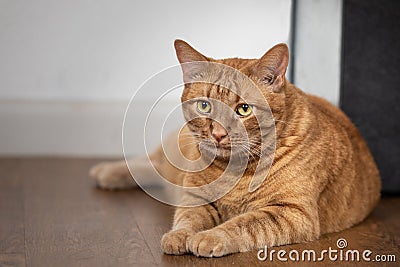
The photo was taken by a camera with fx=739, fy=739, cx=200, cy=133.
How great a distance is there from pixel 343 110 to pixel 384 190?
35 cm

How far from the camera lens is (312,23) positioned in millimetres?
2752

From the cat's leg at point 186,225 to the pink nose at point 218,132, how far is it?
25 cm

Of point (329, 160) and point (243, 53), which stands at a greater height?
point (243, 53)

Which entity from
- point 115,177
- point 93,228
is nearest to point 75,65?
point 115,177

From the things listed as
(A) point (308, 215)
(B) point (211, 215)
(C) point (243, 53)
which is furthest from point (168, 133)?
(A) point (308, 215)

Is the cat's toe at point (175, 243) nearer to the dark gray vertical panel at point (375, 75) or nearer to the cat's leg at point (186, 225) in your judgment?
the cat's leg at point (186, 225)

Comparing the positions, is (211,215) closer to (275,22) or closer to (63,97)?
(275,22)

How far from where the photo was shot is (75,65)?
3.32 metres

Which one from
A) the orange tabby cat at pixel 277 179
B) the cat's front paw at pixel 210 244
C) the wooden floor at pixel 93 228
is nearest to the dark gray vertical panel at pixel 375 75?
the wooden floor at pixel 93 228

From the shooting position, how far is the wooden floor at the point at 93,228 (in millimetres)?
1896

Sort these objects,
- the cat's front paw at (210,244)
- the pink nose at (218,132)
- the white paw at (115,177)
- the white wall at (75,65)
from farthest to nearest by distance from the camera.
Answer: the white wall at (75,65), the white paw at (115,177), the pink nose at (218,132), the cat's front paw at (210,244)

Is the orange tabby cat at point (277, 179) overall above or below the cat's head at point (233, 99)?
below

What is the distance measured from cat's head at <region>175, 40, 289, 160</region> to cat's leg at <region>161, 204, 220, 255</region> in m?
0.19

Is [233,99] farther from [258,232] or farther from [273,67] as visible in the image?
[258,232]
